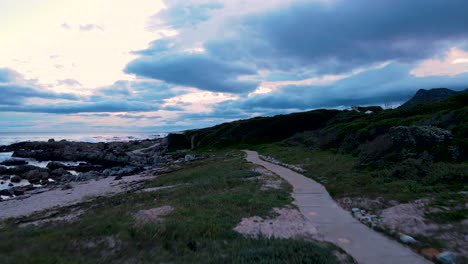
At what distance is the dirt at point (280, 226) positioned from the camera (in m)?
7.00

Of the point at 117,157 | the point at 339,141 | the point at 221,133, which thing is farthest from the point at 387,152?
→ the point at 221,133

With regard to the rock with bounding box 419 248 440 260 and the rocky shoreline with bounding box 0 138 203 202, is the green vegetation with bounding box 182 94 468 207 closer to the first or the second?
the rock with bounding box 419 248 440 260

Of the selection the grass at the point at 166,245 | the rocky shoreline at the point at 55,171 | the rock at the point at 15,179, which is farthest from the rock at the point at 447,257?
the rock at the point at 15,179

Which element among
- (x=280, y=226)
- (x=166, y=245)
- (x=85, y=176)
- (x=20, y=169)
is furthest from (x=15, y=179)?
(x=280, y=226)

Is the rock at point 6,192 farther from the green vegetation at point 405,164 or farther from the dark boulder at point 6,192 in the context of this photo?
the green vegetation at point 405,164

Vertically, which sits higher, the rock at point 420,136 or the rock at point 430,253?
the rock at point 420,136

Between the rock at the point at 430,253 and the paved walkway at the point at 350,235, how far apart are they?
0.15 m

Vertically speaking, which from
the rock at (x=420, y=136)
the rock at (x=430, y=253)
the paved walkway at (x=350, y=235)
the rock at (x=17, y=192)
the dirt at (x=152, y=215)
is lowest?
the rock at (x=17, y=192)

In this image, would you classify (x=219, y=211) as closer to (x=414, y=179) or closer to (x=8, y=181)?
(x=414, y=179)

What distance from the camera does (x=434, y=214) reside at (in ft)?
24.3

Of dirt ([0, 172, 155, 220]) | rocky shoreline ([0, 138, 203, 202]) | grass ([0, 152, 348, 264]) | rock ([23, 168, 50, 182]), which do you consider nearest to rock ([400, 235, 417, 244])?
grass ([0, 152, 348, 264])

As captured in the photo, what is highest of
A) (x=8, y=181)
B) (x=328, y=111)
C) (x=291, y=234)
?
(x=328, y=111)

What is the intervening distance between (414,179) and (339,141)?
17.7 m

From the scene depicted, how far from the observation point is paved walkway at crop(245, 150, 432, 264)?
573cm
